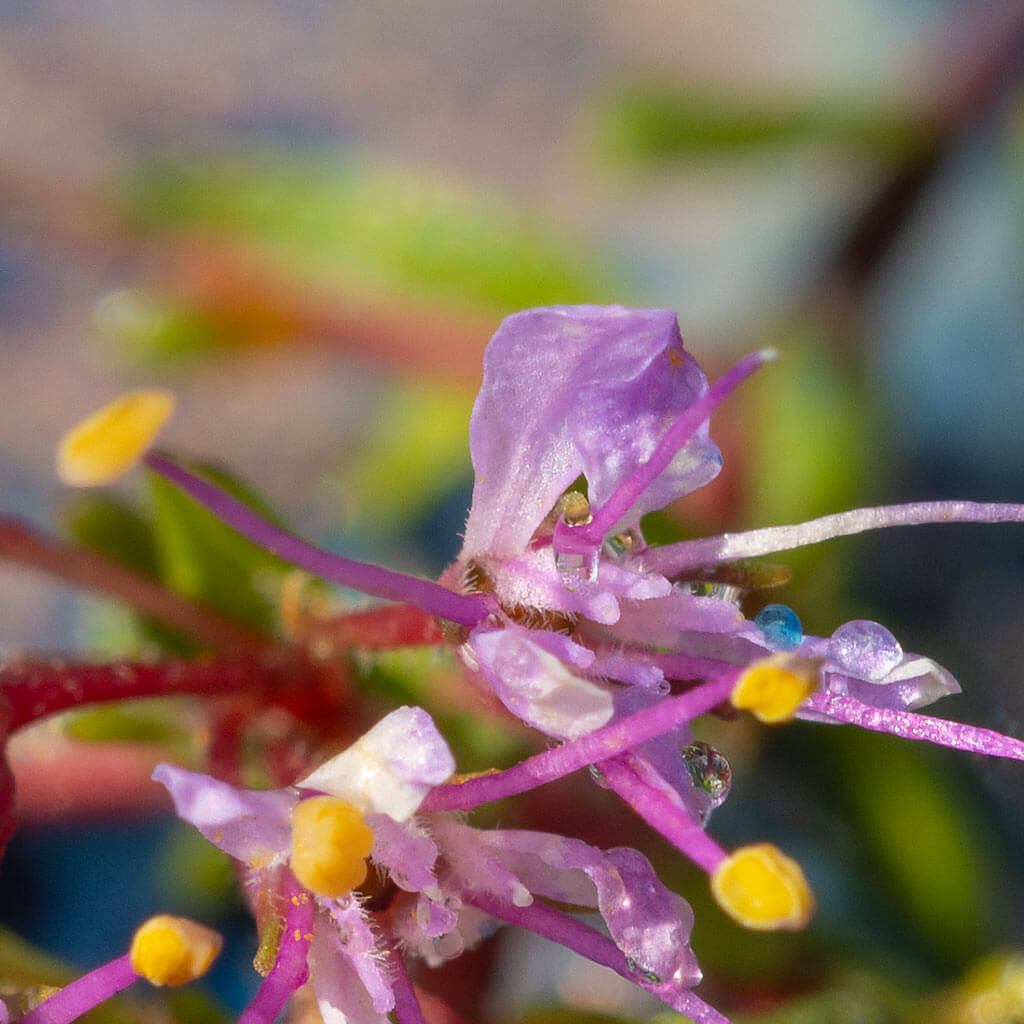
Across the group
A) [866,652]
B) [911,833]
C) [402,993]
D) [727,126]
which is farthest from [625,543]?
[727,126]

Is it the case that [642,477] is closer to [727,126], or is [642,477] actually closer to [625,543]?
[625,543]

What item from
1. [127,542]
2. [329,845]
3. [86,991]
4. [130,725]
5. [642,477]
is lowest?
[130,725]

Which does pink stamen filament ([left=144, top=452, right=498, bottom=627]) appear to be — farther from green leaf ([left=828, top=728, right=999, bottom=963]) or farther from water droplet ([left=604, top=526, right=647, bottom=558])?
green leaf ([left=828, top=728, right=999, bottom=963])

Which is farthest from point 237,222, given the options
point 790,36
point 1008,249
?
point 790,36

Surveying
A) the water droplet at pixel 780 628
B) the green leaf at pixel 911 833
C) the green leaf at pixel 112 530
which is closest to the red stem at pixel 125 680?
the green leaf at pixel 112 530

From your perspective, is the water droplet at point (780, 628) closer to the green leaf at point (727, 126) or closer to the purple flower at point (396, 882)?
the purple flower at point (396, 882)
